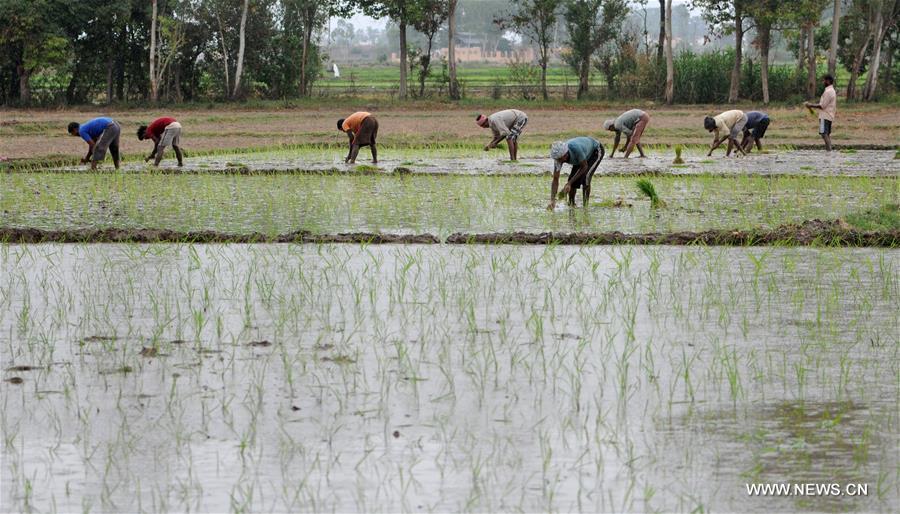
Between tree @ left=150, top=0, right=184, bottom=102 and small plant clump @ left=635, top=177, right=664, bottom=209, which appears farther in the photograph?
tree @ left=150, top=0, right=184, bottom=102

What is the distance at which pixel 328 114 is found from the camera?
3272 centimetres

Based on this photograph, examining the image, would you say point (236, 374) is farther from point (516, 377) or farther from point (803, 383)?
point (803, 383)

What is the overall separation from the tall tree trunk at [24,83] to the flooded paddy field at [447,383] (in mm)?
26839

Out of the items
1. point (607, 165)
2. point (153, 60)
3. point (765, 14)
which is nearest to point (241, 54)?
point (153, 60)

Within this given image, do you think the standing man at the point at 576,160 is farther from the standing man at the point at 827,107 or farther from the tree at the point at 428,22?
the tree at the point at 428,22

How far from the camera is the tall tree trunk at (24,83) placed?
112 feet

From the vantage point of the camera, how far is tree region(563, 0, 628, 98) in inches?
1515

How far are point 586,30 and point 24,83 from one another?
16177 mm

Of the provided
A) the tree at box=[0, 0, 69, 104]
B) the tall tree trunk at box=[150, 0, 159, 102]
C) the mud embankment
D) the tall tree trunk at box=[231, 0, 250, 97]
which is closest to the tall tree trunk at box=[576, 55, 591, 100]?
the tall tree trunk at box=[231, 0, 250, 97]

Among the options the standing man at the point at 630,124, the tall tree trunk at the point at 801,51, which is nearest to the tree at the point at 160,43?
the tall tree trunk at the point at 801,51

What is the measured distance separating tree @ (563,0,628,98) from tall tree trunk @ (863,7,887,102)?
817 centimetres

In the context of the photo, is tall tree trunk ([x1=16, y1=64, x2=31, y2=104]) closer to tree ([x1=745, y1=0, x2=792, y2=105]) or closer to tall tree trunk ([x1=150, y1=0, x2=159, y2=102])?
tall tree trunk ([x1=150, y1=0, x2=159, y2=102])

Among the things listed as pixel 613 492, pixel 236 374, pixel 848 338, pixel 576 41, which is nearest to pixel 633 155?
pixel 848 338

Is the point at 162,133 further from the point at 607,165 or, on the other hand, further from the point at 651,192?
the point at 651,192
